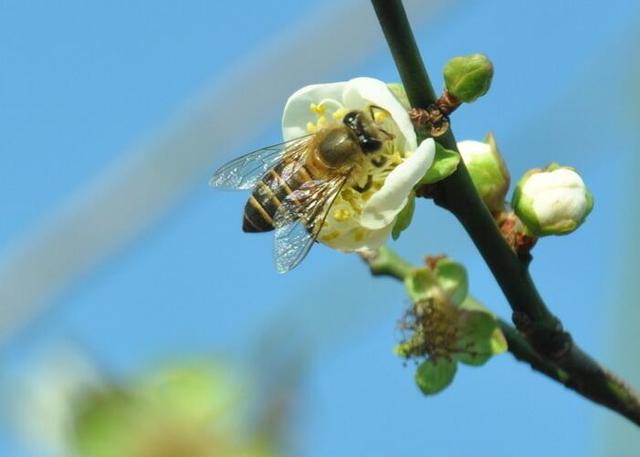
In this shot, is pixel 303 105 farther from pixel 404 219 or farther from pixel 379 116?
pixel 404 219

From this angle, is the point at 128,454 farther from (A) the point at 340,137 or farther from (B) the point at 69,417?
(A) the point at 340,137

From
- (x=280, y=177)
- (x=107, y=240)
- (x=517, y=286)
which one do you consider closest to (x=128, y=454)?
(x=280, y=177)

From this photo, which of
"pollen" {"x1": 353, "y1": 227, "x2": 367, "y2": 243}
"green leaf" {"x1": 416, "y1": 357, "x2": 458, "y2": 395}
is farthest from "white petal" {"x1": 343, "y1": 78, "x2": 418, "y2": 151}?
"green leaf" {"x1": 416, "y1": 357, "x2": 458, "y2": 395}

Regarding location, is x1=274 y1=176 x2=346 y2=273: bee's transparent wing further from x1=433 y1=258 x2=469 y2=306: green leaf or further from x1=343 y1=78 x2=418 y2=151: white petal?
x1=433 y1=258 x2=469 y2=306: green leaf

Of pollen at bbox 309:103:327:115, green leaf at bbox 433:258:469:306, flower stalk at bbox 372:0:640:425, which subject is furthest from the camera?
green leaf at bbox 433:258:469:306

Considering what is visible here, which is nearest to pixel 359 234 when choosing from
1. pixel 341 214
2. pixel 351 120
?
pixel 341 214

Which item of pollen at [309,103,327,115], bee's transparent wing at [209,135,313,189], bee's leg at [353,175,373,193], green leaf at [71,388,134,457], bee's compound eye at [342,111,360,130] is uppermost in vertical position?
bee's transparent wing at [209,135,313,189]
